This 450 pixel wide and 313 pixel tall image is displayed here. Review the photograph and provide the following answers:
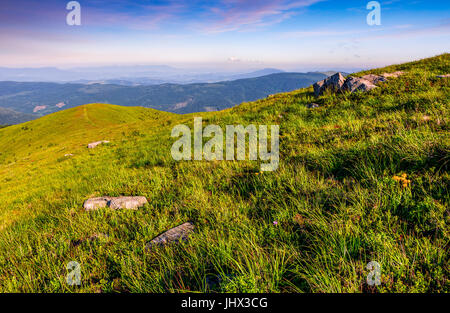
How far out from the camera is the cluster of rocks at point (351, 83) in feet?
37.0

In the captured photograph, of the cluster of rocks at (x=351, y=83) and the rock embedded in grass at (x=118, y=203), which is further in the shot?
the cluster of rocks at (x=351, y=83)

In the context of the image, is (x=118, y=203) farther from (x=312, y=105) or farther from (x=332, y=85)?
(x=332, y=85)

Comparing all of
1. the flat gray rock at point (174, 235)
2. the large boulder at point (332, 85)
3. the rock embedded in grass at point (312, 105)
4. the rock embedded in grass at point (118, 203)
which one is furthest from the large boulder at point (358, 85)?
the rock embedded in grass at point (118, 203)

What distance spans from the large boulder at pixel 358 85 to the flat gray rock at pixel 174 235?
1208cm

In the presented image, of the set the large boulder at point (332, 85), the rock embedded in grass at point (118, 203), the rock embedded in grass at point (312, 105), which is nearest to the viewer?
the rock embedded in grass at point (118, 203)

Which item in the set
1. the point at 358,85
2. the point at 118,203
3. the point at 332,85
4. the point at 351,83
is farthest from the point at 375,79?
the point at 118,203

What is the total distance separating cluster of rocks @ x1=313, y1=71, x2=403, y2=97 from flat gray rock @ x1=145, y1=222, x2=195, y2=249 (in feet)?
39.6

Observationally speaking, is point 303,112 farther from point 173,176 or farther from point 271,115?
point 173,176

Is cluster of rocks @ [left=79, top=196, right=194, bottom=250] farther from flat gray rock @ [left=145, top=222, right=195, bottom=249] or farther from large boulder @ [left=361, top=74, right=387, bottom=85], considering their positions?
large boulder @ [left=361, top=74, right=387, bottom=85]

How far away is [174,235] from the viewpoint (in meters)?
3.51

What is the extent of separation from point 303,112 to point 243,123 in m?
3.41

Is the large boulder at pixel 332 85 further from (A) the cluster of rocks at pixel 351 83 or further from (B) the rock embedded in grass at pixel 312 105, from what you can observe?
(B) the rock embedded in grass at pixel 312 105
